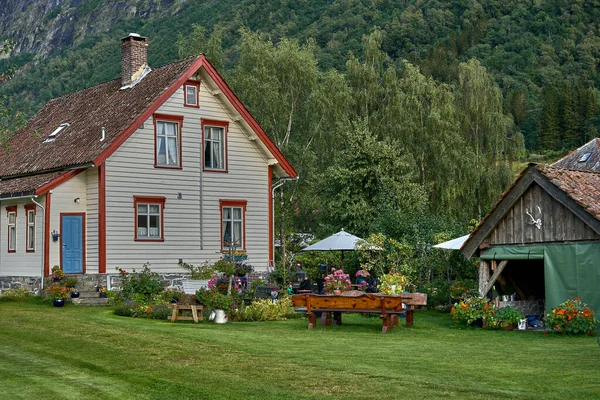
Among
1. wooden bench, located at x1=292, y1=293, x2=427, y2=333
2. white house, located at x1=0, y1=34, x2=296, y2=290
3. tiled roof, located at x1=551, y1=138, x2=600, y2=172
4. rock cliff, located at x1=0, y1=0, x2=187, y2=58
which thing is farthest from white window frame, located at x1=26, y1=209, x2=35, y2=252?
rock cliff, located at x1=0, y1=0, x2=187, y2=58

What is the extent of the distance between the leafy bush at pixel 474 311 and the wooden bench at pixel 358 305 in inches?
39.7

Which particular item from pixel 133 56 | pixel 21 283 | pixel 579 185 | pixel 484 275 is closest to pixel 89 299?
pixel 21 283

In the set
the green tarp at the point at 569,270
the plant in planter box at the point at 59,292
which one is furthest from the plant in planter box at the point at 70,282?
the green tarp at the point at 569,270

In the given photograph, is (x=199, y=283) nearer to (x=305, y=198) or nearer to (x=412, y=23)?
(x=305, y=198)

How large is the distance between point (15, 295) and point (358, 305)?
42.8ft

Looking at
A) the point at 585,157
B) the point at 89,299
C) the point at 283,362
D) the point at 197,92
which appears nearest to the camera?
the point at 283,362

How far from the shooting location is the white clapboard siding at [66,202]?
2716 cm

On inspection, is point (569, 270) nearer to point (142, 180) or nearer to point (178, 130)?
point (142, 180)

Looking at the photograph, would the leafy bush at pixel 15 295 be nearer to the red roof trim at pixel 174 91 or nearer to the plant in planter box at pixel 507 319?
the red roof trim at pixel 174 91

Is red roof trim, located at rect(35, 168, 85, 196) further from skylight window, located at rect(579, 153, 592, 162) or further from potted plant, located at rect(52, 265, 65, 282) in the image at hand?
skylight window, located at rect(579, 153, 592, 162)

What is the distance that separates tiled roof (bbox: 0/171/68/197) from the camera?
88.1 ft

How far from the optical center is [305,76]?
1700 inches

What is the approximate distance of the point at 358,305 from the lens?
60.9 ft

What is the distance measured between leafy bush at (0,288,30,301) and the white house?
83 cm
